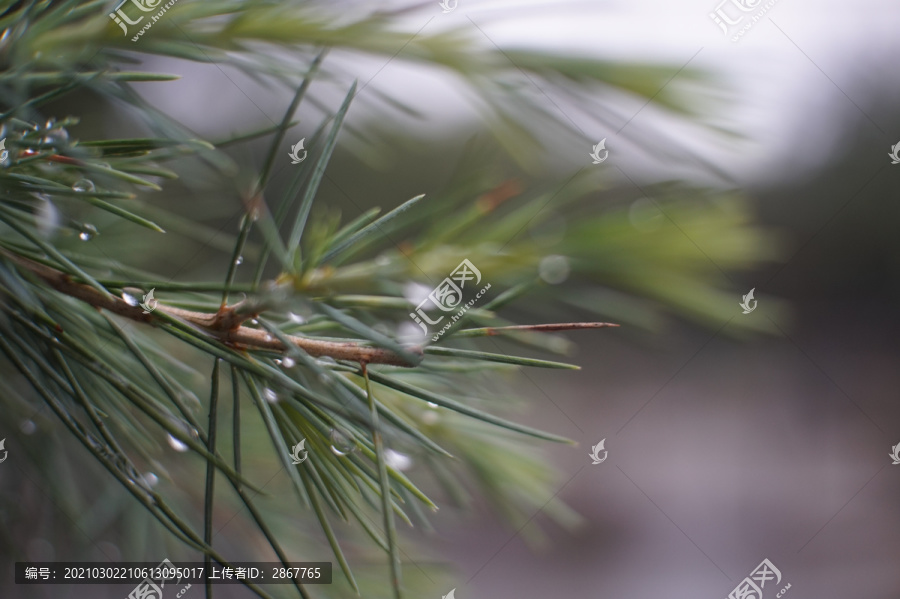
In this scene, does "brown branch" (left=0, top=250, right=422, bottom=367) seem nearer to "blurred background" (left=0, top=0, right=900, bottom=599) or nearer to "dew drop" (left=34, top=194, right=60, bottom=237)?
"dew drop" (left=34, top=194, right=60, bottom=237)

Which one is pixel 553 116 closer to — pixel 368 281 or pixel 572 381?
pixel 368 281

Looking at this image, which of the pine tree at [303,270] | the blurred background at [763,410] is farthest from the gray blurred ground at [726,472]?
the pine tree at [303,270]

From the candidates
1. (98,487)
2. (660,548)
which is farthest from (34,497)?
(660,548)

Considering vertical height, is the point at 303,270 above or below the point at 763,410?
below

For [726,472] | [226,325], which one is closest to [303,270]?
[226,325]

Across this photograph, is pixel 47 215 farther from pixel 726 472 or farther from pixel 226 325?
pixel 726 472

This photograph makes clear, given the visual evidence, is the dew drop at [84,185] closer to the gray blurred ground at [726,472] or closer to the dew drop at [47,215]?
the dew drop at [47,215]

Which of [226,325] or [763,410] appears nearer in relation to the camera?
[226,325]
